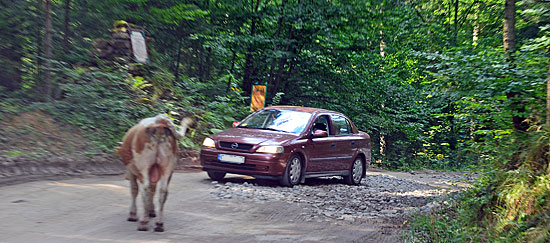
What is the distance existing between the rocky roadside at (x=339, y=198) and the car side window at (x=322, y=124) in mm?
1303

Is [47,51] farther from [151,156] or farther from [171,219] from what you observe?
[151,156]

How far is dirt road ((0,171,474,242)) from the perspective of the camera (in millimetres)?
6090

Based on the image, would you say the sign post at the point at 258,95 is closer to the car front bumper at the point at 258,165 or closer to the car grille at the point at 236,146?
the car grille at the point at 236,146

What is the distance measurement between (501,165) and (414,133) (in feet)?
63.5

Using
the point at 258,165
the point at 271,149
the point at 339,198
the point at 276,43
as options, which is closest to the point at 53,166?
the point at 258,165

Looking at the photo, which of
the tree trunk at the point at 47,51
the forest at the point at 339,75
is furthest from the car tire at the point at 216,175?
the tree trunk at the point at 47,51

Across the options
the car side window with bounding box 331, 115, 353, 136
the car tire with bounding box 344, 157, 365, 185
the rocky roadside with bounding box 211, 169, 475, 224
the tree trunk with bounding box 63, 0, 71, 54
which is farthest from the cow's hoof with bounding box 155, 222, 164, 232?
the tree trunk with bounding box 63, 0, 71, 54

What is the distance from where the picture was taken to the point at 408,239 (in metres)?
6.76

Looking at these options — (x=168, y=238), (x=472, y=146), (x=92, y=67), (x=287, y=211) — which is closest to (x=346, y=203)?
(x=287, y=211)

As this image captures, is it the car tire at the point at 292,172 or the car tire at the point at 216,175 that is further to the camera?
the car tire at the point at 216,175

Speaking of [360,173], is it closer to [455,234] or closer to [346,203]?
[346,203]

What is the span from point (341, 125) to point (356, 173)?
1295mm

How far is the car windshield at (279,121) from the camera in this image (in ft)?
39.4

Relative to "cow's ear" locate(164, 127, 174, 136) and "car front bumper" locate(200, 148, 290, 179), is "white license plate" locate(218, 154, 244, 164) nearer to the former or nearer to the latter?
"car front bumper" locate(200, 148, 290, 179)
